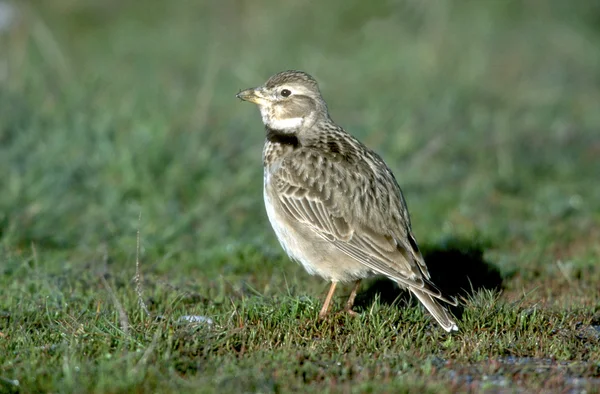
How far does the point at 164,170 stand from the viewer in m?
9.70

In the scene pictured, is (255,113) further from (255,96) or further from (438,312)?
(438,312)

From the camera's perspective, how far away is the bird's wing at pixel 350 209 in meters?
5.88

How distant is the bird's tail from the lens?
5.34 metres

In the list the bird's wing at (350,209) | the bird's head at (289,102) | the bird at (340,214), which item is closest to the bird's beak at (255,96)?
the bird's head at (289,102)

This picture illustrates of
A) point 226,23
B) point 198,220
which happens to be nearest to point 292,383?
point 198,220

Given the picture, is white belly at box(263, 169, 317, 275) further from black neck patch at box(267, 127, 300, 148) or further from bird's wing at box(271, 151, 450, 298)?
black neck patch at box(267, 127, 300, 148)

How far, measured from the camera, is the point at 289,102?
22.8ft

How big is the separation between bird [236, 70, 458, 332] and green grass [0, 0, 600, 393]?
10.2 inches

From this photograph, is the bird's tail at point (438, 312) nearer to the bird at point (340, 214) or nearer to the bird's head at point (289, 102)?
the bird at point (340, 214)

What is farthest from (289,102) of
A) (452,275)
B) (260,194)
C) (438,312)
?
(260,194)

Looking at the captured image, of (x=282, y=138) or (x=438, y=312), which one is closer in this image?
(x=438, y=312)

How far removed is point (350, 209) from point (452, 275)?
1.60 metres

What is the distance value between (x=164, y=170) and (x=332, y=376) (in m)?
5.36

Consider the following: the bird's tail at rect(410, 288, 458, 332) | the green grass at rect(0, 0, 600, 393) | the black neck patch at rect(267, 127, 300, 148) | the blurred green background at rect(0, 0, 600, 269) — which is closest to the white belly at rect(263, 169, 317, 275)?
the green grass at rect(0, 0, 600, 393)
